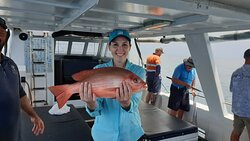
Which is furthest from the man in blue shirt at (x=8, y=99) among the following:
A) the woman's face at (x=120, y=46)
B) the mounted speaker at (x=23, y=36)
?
the mounted speaker at (x=23, y=36)

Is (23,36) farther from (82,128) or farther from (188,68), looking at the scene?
(188,68)

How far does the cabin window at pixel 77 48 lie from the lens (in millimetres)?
6125

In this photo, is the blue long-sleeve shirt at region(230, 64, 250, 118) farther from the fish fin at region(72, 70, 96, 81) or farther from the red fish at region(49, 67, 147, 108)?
the fish fin at region(72, 70, 96, 81)

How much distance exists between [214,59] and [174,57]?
5.45 feet

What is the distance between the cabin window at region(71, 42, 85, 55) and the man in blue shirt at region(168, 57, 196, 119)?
312 centimetres

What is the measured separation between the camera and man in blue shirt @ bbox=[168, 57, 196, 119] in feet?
13.5

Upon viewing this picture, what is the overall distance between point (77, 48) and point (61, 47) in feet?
1.56

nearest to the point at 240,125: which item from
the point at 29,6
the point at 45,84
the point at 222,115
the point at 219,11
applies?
the point at 222,115

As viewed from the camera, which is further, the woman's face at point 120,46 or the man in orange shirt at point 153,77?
the man in orange shirt at point 153,77

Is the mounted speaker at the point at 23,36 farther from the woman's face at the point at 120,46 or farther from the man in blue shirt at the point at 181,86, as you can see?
the woman's face at the point at 120,46

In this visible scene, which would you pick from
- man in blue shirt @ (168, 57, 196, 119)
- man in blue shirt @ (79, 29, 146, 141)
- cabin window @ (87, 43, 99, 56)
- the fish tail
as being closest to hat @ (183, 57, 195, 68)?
man in blue shirt @ (168, 57, 196, 119)

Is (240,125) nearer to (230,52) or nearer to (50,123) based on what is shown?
(230,52)

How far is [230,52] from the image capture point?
3264mm

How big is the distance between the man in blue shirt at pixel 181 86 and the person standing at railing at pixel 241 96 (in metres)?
1.31
